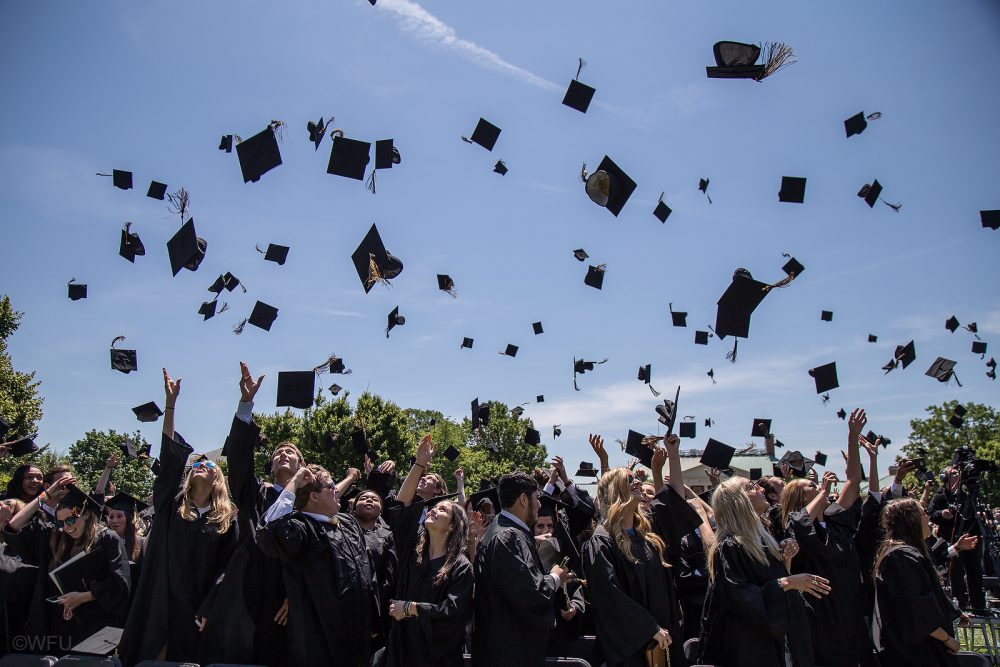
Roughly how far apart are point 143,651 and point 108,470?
3250 millimetres

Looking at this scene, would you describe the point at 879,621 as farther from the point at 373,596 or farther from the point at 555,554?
the point at 373,596

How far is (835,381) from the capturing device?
9.09 metres

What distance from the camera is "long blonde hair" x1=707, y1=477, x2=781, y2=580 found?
4.42 m

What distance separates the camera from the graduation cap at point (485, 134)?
929 centimetres

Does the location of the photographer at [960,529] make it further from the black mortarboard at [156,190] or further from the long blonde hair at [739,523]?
the black mortarboard at [156,190]

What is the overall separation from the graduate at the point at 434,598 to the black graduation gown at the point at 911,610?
3.00 m

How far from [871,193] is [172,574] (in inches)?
342

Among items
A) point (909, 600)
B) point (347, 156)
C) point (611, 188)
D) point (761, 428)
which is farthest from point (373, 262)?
point (761, 428)

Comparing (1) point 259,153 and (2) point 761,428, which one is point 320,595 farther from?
(2) point 761,428

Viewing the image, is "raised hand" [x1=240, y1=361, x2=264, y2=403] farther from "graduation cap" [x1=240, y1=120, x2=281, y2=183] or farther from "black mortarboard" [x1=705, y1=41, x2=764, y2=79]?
"black mortarboard" [x1=705, y1=41, x2=764, y2=79]

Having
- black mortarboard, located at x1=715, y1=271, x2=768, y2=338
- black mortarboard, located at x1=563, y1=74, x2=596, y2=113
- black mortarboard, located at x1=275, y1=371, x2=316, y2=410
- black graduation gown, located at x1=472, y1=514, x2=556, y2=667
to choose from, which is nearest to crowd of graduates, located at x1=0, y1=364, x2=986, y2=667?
black graduation gown, located at x1=472, y1=514, x2=556, y2=667

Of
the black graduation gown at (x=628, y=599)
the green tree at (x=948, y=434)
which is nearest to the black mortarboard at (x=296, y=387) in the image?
the black graduation gown at (x=628, y=599)

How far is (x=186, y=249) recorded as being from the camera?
7.43 metres

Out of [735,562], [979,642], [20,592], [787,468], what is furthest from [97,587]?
[979,642]
